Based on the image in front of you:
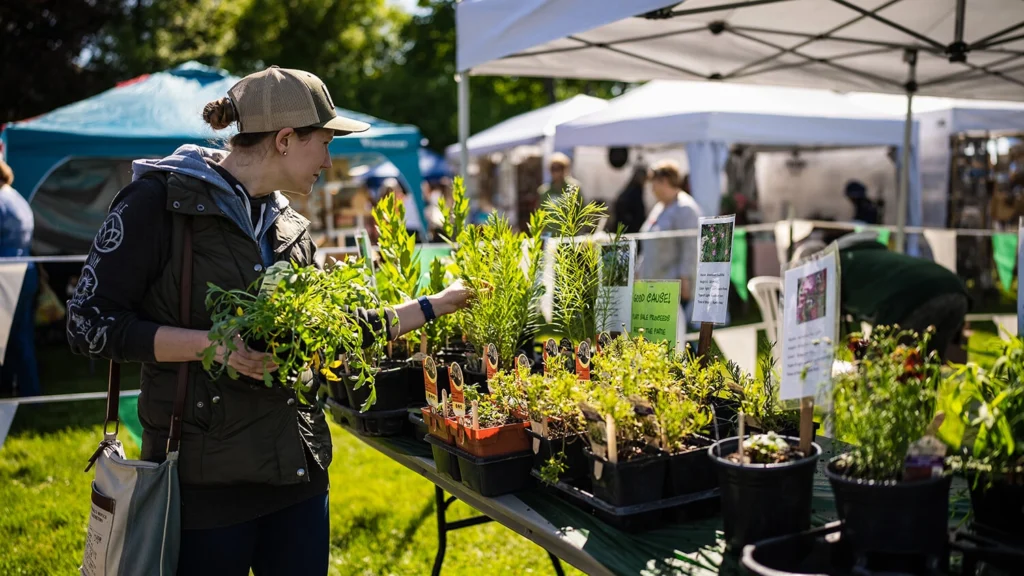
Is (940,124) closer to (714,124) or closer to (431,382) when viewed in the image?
(714,124)

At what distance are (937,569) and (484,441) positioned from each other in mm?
899

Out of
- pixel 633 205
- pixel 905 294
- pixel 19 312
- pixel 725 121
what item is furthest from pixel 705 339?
pixel 725 121

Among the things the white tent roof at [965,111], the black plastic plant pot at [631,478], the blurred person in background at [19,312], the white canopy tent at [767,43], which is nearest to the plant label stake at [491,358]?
the black plastic plant pot at [631,478]

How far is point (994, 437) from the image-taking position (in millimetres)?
1343

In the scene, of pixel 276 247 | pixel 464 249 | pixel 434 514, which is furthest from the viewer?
pixel 434 514

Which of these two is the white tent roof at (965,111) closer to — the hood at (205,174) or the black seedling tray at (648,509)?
the black seedling tray at (648,509)

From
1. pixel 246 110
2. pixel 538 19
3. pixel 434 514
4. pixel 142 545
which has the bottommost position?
pixel 434 514

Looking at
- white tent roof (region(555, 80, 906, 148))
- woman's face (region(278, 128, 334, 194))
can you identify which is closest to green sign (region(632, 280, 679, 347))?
woman's face (region(278, 128, 334, 194))

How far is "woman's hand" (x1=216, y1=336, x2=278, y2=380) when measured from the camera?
1569 mm

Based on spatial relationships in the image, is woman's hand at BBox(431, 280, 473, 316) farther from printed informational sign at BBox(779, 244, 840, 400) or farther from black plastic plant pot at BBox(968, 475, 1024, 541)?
black plastic plant pot at BBox(968, 475, 1024, 541)

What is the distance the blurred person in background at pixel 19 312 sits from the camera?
5.10m

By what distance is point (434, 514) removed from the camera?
3.85 meters

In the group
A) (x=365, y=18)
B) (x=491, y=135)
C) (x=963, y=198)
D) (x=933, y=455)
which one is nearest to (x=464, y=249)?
(x=933, y=455)

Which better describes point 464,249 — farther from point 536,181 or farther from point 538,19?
point 536,181
